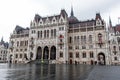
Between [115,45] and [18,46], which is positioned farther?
[18,46]

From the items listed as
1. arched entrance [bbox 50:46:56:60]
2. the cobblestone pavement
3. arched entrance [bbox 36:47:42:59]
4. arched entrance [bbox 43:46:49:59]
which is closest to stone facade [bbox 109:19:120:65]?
arched entrance [bbox 50:46:56:60]

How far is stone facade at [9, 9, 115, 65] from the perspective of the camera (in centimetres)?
7712

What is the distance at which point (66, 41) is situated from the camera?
82.4 m

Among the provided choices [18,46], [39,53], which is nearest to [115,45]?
[39,53]

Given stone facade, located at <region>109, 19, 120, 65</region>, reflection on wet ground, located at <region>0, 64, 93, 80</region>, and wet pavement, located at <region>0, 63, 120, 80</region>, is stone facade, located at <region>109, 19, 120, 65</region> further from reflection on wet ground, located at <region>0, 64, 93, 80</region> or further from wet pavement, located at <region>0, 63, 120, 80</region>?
reflection on wet ground, located at <region>0, 64, 93, 80</region>

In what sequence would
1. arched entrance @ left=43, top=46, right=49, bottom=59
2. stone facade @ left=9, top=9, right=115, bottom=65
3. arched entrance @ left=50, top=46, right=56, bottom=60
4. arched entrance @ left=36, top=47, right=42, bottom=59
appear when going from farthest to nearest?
arched entrance @ left=36, top=47, right=42, bottom=59
arched entrance @ left=43, top=46, right=49, bottom=59
arched entrance @ left=50, top=46, right=56, bottom=60
stone facade @ left=9, top=9, right=115, bottom=65

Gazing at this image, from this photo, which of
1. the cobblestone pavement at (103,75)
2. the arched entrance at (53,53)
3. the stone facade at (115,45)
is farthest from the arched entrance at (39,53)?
the cobblestone pavement at (103,75)

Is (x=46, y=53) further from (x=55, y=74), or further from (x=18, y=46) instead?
(x=55, y=74)

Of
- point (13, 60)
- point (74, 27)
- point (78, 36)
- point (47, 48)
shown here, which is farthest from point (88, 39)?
point (13, 60)

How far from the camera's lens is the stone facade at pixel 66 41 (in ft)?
253

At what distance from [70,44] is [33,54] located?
23660 mm

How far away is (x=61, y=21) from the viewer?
284 ft

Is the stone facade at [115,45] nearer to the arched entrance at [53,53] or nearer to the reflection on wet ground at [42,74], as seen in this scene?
the arched entrance at [53,53]

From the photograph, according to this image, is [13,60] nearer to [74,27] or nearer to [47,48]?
[47,48]
